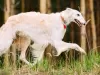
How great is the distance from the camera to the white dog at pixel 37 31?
7043mm

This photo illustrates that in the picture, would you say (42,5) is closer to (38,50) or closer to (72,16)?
(72,16)

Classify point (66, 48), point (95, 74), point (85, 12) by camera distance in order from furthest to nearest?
point (85, 12)
point (66, 48)
point (95, 74)

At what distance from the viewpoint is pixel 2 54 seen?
282 inches

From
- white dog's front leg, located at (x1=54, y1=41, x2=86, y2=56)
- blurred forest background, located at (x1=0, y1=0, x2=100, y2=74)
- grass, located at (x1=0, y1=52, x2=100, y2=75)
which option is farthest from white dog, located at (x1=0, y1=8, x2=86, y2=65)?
blurred forest background, located at (x1=0, y1=0, x2=100, y2=74)

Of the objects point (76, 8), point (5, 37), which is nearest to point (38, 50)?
point (5, 37)

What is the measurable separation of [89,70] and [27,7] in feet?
10.0

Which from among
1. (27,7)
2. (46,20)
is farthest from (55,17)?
(27,7)

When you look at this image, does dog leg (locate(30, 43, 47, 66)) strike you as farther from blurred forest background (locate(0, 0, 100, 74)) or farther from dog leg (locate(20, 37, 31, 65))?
blurred forest background (locate(0, 0, 100, 74))

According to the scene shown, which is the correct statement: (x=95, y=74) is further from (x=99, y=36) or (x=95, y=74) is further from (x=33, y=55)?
(x=99, y=36)

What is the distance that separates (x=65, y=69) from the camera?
6328mm

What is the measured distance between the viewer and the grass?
607 cm

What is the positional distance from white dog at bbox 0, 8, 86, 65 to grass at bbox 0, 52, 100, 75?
0.25 meters

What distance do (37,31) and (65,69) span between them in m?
1.09

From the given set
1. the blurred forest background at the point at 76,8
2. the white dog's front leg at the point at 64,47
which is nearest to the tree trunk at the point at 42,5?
the blurred forest background at the point at 76,8
